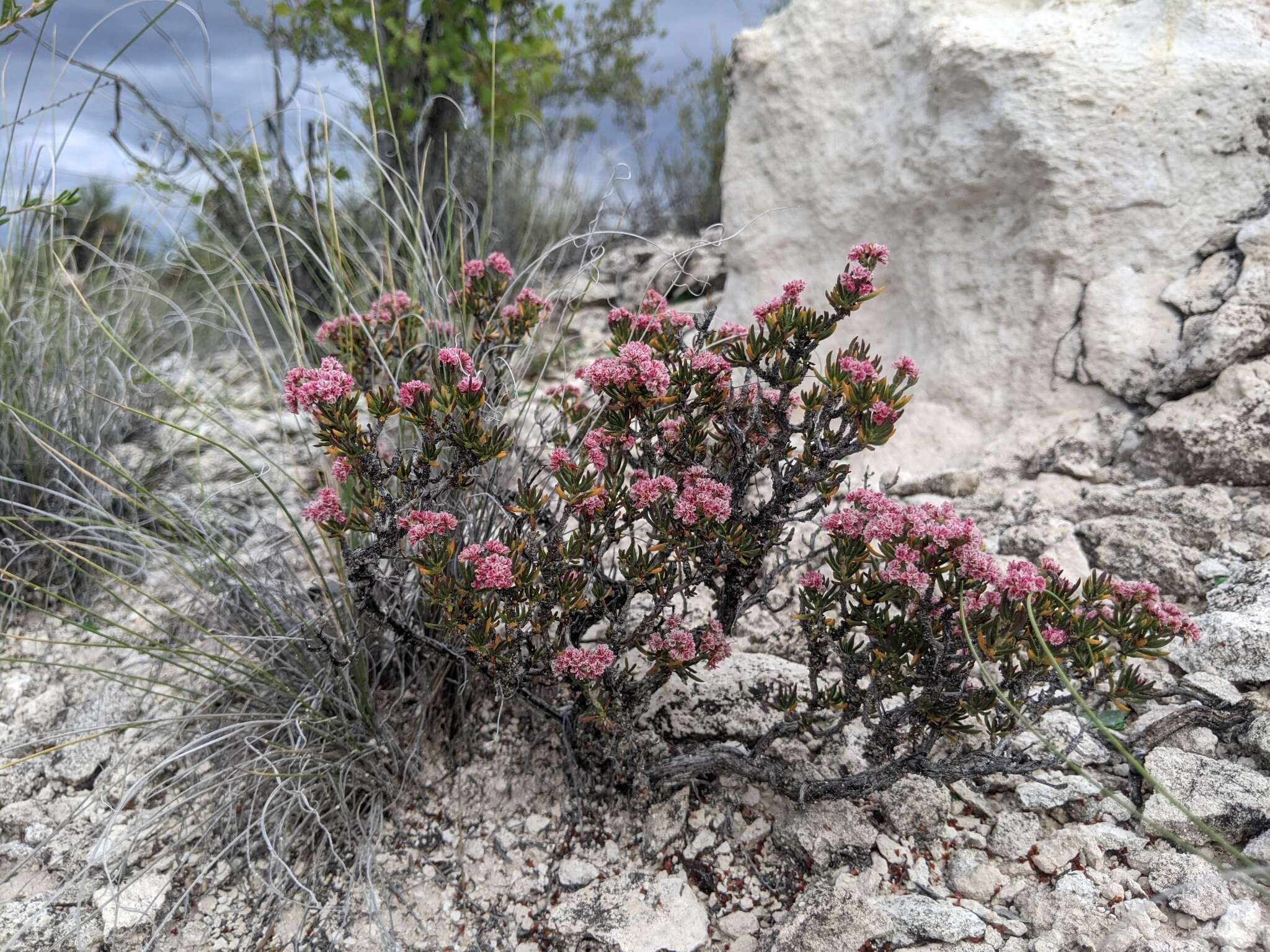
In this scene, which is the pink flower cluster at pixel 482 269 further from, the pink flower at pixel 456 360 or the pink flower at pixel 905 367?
the pink flower at pixel 905 367

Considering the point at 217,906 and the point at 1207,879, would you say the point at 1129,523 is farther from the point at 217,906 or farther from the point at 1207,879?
the point at 217,906

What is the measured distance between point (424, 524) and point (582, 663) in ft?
1.41

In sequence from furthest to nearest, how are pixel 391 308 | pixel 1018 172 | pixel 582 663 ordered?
1. pixel 1018 172
2. pixel 391 308
3. pixel 582 663

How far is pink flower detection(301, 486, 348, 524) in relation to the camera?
1.69 meters

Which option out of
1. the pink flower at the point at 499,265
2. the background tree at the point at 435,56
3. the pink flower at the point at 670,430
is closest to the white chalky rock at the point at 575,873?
the pink flower at the point at 670,430

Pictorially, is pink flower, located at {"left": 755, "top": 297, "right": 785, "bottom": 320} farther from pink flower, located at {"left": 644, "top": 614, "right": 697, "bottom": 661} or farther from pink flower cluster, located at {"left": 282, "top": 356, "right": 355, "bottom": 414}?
pink flower cluster, located at {"left": 282, "top": 356, "right": 355, "bottom": 414}

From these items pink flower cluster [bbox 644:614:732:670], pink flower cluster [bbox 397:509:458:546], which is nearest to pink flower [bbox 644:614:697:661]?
pink flower cluster [bbox 644:614:732:670]

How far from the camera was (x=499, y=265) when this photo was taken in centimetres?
228

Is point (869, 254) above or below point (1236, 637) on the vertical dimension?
above

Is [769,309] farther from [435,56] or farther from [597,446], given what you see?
[435,56]

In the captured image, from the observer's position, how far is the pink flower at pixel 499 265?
2.27m

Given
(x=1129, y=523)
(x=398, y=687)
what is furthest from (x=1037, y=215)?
(x=398, y=687)

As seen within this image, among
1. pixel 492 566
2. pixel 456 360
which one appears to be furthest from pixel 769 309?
pixel 492 566

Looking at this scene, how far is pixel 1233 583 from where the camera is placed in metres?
2.34
